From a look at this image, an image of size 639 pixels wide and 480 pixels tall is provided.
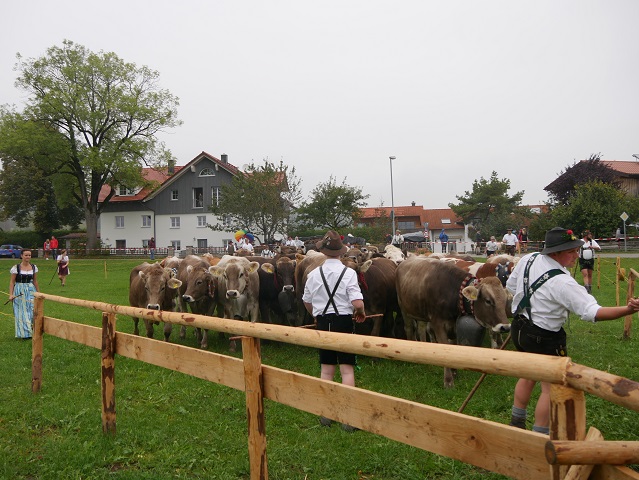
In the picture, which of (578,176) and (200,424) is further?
(578,176)

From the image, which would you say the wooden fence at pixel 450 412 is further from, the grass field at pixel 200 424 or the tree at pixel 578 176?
the tree at pixel 578 176

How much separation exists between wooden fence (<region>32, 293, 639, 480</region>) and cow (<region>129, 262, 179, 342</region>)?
601cm

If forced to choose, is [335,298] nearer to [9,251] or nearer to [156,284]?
[156,284]

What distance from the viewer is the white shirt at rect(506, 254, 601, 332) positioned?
154 inches

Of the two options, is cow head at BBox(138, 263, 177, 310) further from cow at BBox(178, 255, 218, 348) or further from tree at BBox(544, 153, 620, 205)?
tree at BBox(544, 153, 620, 205)

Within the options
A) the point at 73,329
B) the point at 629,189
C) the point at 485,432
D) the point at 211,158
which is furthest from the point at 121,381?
the point at 629,189

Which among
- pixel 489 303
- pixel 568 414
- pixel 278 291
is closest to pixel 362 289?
pixel 278 291

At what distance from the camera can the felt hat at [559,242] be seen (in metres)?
4.29

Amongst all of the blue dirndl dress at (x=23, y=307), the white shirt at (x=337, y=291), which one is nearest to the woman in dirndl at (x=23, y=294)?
the blue dirndl dress at (x=23, y=307)

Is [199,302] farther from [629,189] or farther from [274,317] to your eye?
[629,189]

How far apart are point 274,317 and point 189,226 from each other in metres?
43.3

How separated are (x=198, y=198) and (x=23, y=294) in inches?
1679

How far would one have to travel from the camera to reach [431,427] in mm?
2340

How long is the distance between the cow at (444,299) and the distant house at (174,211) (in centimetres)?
4121
